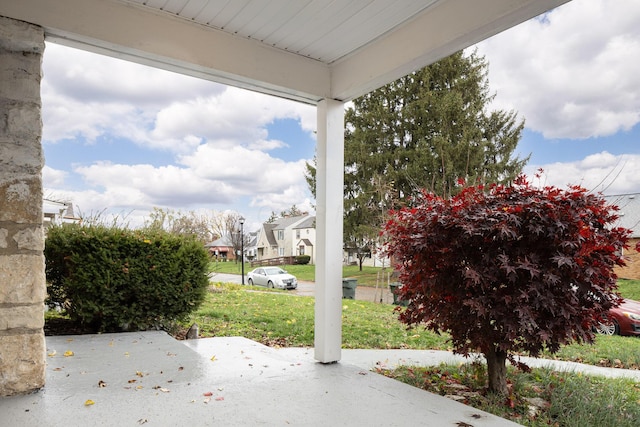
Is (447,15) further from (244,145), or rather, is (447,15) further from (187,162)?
(244,145)

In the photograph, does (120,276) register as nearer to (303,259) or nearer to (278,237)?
(303,259)

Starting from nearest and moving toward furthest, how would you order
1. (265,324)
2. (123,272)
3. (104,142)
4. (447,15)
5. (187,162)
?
(447,15)
(123,272)
(265,324)
(104,142)
(187,162)

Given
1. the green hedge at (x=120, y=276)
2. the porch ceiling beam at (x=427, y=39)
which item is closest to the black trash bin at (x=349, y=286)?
the green hedge at (x=120, y=276)

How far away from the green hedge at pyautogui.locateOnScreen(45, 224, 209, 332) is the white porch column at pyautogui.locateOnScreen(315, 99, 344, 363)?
1.77m

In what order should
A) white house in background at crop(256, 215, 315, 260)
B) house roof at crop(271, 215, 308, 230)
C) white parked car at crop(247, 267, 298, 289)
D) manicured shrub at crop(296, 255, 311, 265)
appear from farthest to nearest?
Result: house roof at crop(271, 215, 308, 230) < white house in background at crop(256, 215, 315, 260) < manicured shrub at crop(296, 255, 311, 265) < white parked car at crop(247, 267, 298, 289)

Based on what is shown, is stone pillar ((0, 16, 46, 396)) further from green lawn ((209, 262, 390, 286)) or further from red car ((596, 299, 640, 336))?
green lawn ((209, 262, 390, 286))

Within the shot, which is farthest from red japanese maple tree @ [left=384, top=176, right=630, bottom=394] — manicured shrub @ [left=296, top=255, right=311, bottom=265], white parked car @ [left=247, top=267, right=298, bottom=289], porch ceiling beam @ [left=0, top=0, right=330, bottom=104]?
manicured shrub @ [left=296, top=255, right=311, bottom=265]

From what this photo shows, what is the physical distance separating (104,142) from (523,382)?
9.55 m

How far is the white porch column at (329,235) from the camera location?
3242 mm

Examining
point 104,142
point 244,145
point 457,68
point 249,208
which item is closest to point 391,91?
point 457,68

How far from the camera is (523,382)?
300cm

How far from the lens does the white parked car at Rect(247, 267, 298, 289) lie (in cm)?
1381

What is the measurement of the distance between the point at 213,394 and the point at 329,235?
1385 millimetres

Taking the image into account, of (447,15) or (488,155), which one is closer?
(447,15)
